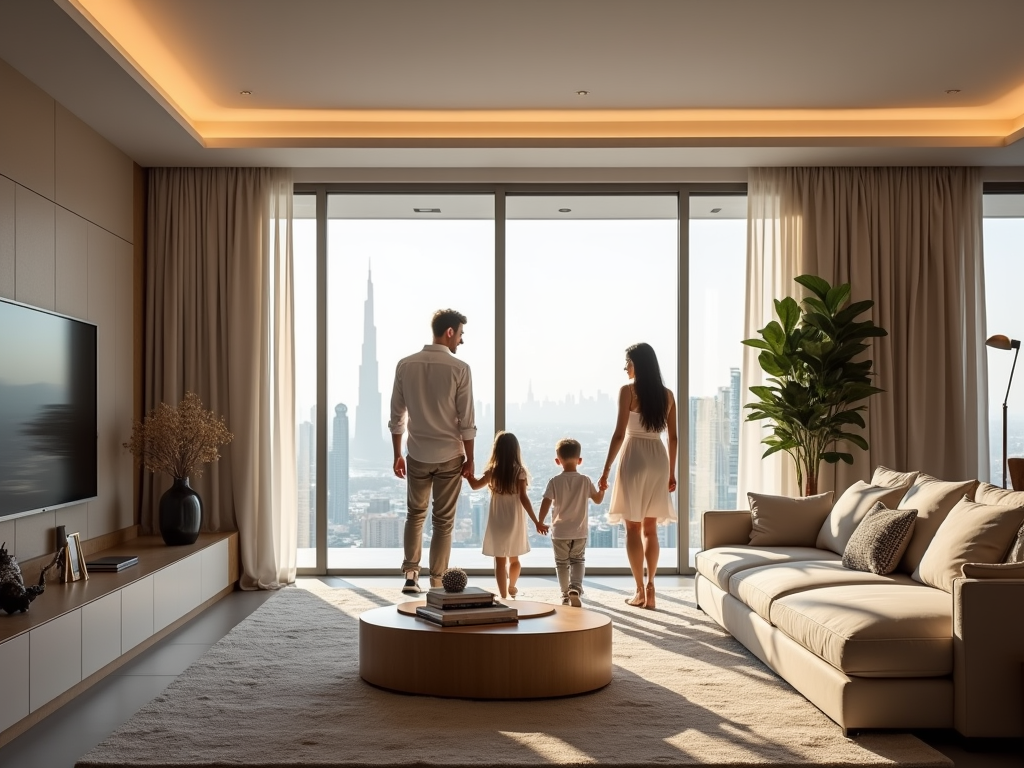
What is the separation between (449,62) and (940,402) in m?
3.77

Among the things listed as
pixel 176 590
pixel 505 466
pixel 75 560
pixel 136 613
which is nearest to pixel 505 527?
pixel 505 466

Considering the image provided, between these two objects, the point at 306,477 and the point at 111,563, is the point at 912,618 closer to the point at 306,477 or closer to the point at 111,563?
the point at 111,563

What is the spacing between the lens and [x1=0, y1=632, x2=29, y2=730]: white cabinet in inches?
126

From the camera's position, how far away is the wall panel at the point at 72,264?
16.3ft

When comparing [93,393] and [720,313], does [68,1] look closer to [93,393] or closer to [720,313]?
[93,393]

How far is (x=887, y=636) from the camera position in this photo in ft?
10.5

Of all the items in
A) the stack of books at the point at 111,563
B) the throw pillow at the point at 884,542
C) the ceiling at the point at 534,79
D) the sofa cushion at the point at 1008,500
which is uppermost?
the ceiling at the point at 534,79

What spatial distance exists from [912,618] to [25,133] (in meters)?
4.22

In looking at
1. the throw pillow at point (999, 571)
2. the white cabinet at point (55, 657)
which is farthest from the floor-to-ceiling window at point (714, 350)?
the white cabinet at point (55, 657)

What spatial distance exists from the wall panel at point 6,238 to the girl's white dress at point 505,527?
248cm

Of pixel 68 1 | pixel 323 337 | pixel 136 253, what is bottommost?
pixel 323 337

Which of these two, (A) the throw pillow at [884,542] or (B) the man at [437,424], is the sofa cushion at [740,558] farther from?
(B) the man at [437,424]

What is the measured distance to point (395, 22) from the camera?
454cm

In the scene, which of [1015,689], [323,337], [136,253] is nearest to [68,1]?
[136,253]
